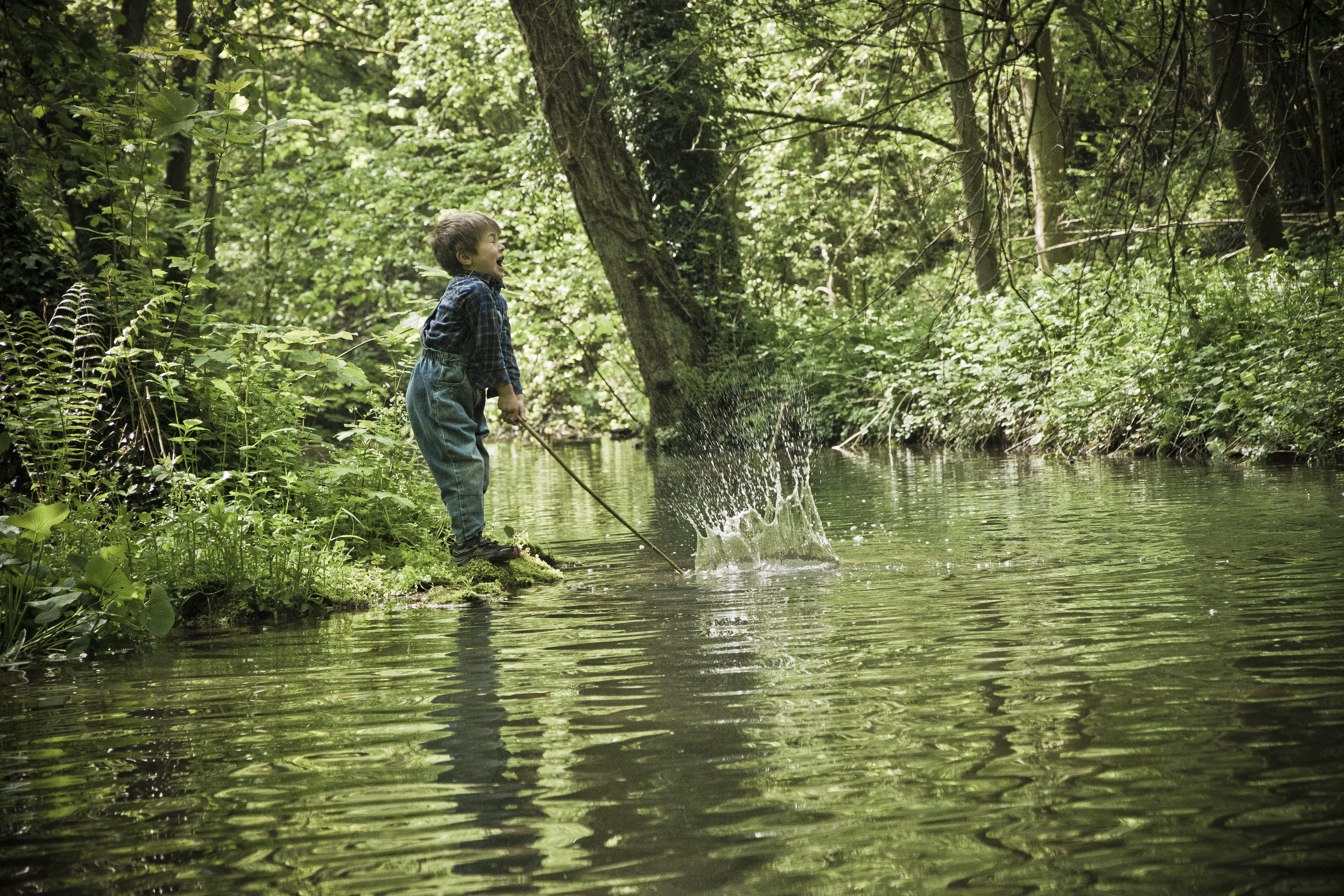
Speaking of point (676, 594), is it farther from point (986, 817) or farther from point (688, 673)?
point (986, 817)

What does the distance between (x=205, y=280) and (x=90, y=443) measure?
4.20ft

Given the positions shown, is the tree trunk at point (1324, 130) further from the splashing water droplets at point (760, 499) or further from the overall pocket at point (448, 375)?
the overall pocket at point (448, 375)

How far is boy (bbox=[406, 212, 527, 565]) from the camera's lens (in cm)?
705

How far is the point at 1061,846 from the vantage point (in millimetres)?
2381

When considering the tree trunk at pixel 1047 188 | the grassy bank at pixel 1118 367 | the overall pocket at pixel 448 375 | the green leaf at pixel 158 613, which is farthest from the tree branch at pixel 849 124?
the green leaf at pixel 158 613

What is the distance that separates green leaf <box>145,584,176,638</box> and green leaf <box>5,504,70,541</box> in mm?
540

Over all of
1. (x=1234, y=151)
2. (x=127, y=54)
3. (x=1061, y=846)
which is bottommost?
(x=1061, y=846)

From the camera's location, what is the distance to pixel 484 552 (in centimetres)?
730

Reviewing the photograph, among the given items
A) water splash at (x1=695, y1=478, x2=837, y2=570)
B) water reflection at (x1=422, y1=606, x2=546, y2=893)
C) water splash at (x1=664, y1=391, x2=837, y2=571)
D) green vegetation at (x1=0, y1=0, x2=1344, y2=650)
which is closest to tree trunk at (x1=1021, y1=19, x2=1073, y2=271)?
green vegetation at (x1=0, y1=0, x2=1344, y2=650)

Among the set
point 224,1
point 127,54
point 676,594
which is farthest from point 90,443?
point 676,594

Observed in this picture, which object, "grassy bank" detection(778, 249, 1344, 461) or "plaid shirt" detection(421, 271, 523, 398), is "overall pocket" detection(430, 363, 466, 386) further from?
"grassy bank" detection(778, 249, 1344, 461)

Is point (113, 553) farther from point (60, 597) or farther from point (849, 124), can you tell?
point (849, 124)

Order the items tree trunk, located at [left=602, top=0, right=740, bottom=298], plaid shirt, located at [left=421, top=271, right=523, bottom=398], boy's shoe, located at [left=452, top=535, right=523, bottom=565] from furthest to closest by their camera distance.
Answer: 1. tree trunk, located at [left=602, top=0, right=740, bottom=298]
2. boy's shoe, located at [left=452, top=535, right=523, bottom=565]
3. plaid shirt, located at [left=421, top=271, right=523, bottom=398]

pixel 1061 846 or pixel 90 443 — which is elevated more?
pixel 90 443
